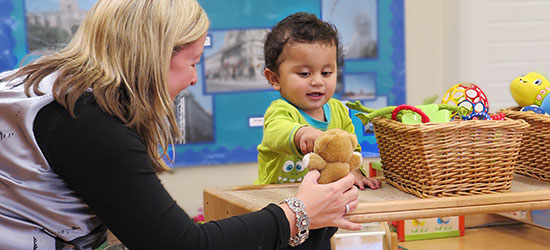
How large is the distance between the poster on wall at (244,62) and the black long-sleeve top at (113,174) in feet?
6.59

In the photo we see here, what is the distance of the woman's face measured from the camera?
1036 millimetres

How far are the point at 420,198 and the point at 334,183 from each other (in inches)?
9.0

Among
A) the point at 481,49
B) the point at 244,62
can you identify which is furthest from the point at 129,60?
the point at 481,49

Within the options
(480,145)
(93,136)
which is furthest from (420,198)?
(93,136)

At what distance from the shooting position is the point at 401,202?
116cm

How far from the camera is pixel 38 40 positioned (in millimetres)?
2916

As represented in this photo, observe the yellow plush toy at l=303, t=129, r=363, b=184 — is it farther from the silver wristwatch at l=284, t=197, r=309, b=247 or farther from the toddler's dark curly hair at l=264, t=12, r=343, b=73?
the toddler's dark curly hair at l=264, t=12, r=343, b=73

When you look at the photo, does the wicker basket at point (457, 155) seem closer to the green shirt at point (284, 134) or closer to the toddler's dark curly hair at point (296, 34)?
the green shirt at point (284, 134)

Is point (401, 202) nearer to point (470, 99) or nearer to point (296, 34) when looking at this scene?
point (470, 99)

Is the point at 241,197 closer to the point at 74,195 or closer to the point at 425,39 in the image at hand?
the point at 74,195

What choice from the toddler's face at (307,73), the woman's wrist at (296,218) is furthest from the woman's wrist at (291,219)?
the toddler's face at (307,73)

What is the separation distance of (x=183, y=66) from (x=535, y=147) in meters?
0.94

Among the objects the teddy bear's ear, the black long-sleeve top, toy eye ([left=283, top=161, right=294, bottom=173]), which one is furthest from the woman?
toy eye ([left=283, top=161, right=294, bottom=173])

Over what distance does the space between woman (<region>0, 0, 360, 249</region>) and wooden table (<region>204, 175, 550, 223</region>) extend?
0.15 metres
